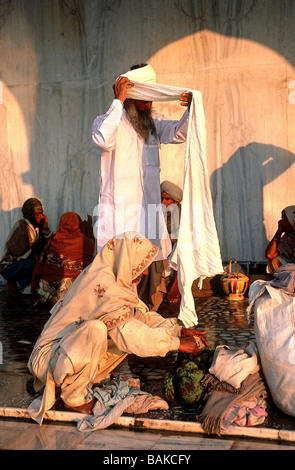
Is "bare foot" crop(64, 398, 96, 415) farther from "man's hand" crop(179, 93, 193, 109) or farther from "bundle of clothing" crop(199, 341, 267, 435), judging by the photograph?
"man's hand" crop(179, 93, 193, 109)

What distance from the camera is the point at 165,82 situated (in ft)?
25.1

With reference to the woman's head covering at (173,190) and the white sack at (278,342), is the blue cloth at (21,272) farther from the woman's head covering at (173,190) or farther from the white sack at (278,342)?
the white sack at (278,342)

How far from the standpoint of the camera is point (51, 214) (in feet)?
27.2

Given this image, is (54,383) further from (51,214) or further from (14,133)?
(14,133)

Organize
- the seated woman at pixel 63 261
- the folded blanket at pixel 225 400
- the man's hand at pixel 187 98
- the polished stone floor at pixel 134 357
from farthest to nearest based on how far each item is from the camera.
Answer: the seated woman at pixel 63 261 < the man's hand at pixel 187 98 < the polished stone floor at pixel 134 357 < the folded blanket at pixel 225 400

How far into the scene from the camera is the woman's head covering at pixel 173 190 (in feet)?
23.4

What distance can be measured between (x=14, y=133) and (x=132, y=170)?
4.06 metres

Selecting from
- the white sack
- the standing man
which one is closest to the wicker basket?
the standing man

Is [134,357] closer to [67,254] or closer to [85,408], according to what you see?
[85,408]

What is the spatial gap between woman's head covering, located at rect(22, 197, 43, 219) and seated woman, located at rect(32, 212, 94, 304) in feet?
2.86

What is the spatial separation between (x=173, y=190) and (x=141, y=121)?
2304 millimetres

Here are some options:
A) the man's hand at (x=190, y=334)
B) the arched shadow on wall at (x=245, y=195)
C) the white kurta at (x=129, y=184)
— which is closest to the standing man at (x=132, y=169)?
the white kurta at (x=129, y=184)

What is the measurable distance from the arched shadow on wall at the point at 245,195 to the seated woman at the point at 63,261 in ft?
5.72
